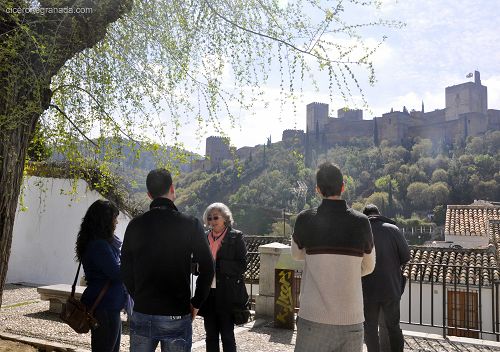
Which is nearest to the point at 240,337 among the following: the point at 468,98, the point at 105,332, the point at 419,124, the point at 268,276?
the point at 268,276

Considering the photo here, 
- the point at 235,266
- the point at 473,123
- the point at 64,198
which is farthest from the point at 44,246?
the point at 473,123

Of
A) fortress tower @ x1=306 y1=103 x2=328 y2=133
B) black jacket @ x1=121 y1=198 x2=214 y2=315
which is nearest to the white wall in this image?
black jacket @ x1=121 y1=198 x2=214 y2=315

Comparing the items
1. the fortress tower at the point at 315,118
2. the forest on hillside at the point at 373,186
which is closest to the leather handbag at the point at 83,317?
the forest on hillside at the point at 373,186

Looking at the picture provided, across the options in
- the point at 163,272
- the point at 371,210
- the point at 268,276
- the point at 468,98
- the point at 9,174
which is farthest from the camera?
the point at 468,98

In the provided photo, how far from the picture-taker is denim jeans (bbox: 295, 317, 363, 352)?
7.61 ft

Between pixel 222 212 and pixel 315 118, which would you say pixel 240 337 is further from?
pixel 315 118

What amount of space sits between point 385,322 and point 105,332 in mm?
2480

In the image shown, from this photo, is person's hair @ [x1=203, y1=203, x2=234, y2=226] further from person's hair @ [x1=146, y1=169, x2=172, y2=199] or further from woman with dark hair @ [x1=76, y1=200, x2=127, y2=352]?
person's hair @ [x1=146, y1=169, x2=172, y2=199]

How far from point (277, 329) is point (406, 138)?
104 metres

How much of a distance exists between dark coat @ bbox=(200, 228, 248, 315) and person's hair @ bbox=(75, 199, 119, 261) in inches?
40.0

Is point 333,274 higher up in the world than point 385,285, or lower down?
higher up

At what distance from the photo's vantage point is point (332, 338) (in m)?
2.32

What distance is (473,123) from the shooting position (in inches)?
3681

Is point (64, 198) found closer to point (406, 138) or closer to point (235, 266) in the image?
point (235, 266)
